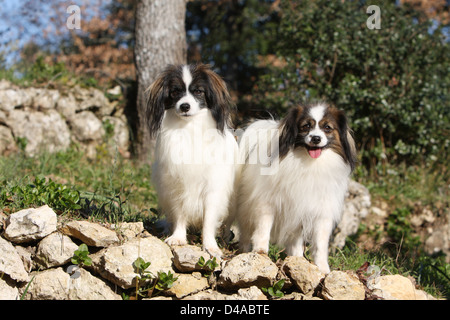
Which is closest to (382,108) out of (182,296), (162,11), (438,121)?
(438,121)

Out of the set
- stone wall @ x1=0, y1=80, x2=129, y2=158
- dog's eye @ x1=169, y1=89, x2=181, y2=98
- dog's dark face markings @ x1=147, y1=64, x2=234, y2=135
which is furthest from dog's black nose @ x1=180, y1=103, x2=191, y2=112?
stone wall @ x1=0, y1=80, x2=129, y2=158

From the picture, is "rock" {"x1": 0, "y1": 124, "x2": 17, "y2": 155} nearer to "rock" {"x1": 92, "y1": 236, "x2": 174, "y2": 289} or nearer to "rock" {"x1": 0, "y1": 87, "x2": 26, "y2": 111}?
"rock" {"x1": 0, "y1": 87, "x2": 26, "y2": 111}

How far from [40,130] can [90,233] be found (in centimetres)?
397

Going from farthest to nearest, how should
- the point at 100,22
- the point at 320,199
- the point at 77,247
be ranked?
the point at 100,22
the point at 320,199
the point at 77,247

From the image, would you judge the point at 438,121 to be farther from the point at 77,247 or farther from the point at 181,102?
the point at 77,247

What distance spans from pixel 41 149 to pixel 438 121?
6.32m

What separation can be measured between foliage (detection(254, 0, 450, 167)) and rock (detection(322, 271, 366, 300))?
4.48 metres

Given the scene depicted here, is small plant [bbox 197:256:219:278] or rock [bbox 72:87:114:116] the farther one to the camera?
rock [bbox 72:87:114:116]

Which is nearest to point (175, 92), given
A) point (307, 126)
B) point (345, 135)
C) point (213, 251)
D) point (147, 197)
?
point (307, 126)

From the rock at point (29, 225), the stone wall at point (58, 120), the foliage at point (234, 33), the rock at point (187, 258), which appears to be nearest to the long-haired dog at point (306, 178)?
the rock at point (187, 258)

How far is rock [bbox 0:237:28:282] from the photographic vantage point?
128 inches

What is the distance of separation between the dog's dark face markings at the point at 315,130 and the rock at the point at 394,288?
0.99 meters

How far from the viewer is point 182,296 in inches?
132
